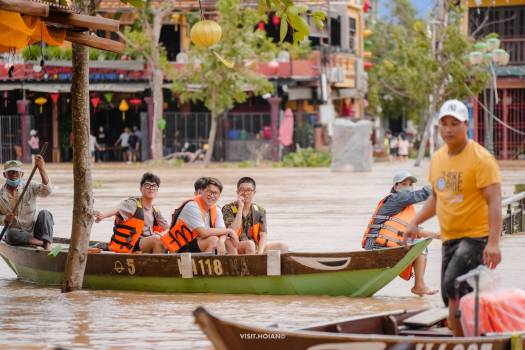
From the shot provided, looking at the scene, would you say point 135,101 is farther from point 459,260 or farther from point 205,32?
point 459,260

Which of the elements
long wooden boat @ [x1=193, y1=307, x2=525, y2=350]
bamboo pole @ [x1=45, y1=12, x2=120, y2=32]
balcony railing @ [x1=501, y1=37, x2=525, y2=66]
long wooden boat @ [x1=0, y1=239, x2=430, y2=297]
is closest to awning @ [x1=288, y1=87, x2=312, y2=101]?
balcony railing @ [x1=501, y1=37, x2=525, y2=66]

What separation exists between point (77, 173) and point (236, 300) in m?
2.08

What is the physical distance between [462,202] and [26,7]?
408cm

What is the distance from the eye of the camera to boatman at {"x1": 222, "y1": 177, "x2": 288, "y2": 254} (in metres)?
13.6

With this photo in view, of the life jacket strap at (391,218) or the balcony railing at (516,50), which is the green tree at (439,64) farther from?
the life jacket strap at (391,218)

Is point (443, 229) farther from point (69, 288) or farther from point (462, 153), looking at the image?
point (69, 288)

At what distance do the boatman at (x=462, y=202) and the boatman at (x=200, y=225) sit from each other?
507 cm

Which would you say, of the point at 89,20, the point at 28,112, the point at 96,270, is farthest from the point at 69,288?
the point at 28,112

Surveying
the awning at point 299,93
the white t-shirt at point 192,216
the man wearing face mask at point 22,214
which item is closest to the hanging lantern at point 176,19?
the awning at point 299,93

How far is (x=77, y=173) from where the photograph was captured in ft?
44.1

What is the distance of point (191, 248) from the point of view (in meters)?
13.5

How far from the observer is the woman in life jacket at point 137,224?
533 inches

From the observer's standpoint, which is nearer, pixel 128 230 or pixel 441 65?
pixel 128 230

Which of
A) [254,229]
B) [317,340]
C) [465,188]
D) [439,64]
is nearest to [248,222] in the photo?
[254,229]
